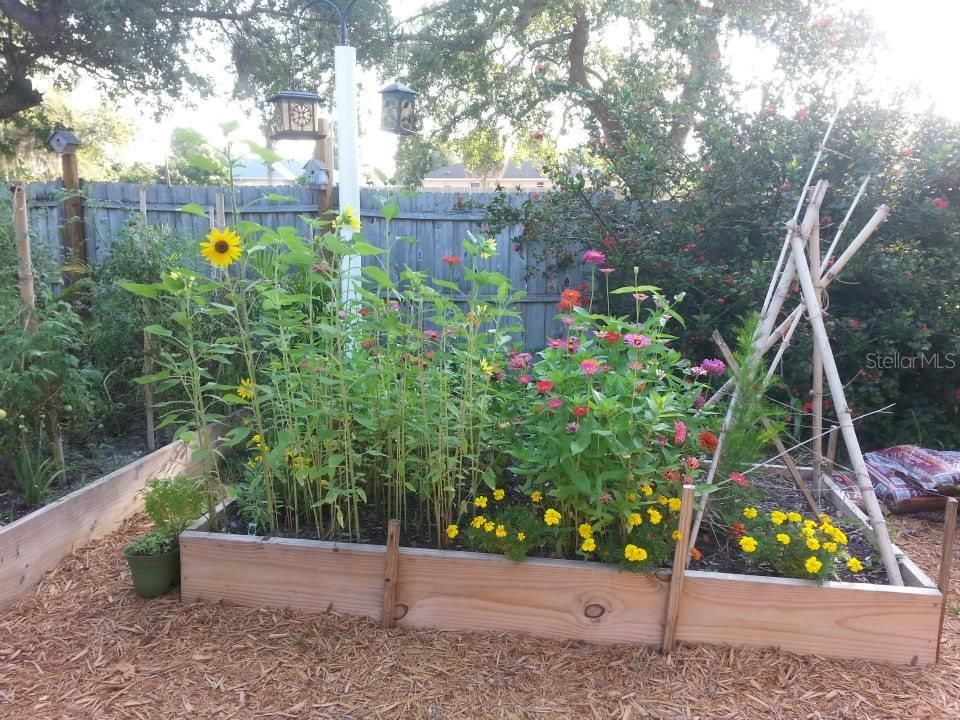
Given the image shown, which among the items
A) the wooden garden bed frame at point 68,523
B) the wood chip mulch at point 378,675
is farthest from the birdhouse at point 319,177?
the wood chip mulch at point 378,675

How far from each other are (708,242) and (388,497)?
117 inches

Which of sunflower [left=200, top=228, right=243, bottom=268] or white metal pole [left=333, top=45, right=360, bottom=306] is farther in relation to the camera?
white metal pole [left=333, top=45, right=360, bottom=306]

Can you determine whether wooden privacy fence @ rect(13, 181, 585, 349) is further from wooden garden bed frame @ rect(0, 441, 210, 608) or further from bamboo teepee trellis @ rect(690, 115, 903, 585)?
bamboo teepee trellis @ rect(690, 115, 903, 585)

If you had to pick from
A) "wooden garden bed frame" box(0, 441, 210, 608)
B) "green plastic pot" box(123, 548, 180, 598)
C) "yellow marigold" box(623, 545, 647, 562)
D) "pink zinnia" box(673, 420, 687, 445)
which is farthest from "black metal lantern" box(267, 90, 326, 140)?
"yellow marigold" box(623, 545, 647, 562)

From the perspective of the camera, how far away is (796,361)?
4.02m

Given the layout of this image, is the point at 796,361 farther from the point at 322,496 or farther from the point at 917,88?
the point at 322,496

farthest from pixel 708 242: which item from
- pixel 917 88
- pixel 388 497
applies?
pixel 388 497

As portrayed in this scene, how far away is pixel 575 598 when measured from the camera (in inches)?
85.7

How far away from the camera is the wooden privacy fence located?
5586 mm

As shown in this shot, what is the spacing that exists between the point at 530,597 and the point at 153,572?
131 cm

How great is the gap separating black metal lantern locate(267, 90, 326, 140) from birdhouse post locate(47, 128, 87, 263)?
1.84m

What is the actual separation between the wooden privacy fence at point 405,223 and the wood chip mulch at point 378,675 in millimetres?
3568

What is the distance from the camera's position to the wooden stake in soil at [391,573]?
2148 mm

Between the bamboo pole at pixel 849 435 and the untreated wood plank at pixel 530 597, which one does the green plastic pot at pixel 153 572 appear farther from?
the bamboo pole at pixel 849 435
